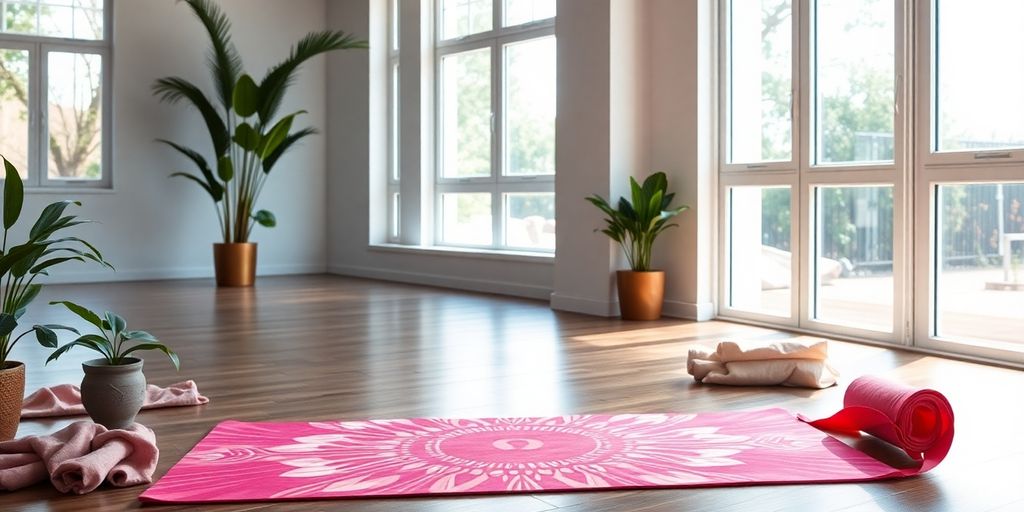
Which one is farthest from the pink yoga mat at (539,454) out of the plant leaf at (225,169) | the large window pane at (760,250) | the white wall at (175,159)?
the white wall at (175,159)

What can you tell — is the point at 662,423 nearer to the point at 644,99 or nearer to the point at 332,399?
the point at 332,399

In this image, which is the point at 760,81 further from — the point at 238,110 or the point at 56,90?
the point at 56,90

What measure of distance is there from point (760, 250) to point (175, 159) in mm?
5516

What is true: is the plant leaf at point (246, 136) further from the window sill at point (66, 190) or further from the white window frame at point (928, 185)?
the white window frame at point (928, 185)

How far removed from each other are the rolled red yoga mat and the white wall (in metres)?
7.17

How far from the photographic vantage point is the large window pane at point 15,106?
8.18 metres

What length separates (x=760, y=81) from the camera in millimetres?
5551

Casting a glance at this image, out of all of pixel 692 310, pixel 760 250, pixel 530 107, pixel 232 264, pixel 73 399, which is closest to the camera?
pixel 73 399

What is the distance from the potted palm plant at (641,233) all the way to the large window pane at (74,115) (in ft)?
16.2

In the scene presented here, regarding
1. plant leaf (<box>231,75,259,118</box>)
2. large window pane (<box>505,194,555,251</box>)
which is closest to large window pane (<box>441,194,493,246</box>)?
large window pane (<box>505,194,555,251</box>)

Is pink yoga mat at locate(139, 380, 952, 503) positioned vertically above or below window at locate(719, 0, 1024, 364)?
below

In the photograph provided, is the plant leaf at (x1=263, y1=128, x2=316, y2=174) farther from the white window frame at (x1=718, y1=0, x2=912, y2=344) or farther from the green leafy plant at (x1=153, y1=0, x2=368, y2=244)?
the white window frame at (x1=718, y1=0, x2=912, y2=344)

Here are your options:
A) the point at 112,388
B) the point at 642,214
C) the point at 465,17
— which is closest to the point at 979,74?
the point at 642,214

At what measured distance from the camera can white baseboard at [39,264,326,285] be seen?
8312 mm
